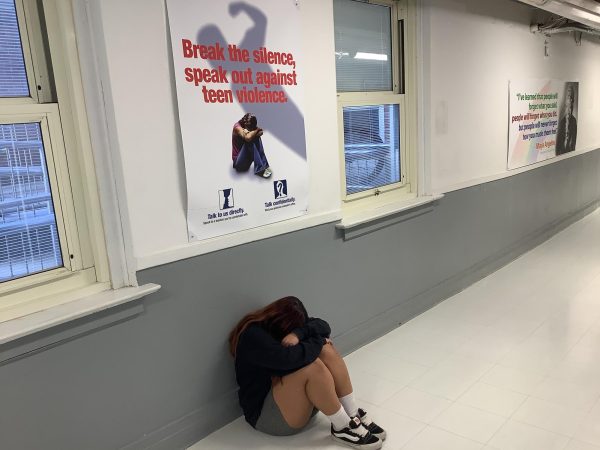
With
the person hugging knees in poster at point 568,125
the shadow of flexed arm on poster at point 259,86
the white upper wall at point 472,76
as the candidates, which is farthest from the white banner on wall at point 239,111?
the person hugging knees in poster at point 568,125

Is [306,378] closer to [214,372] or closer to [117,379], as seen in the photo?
[214,372]

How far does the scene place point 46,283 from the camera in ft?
6.68

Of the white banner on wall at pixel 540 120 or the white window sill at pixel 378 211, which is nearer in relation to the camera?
the white window sill at pixel 378 211

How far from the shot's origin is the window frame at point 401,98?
11.6 ft

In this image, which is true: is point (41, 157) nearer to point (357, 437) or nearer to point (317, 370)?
point (317, 370)

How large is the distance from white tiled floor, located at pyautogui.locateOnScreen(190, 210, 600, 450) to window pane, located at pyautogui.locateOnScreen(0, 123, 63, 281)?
1163mm

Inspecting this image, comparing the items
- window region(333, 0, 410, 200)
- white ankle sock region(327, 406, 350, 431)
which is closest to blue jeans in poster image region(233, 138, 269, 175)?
window region(333, 0, 410, 200)

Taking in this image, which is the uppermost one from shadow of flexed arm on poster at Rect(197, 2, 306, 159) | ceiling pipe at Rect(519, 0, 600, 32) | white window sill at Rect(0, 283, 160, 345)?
ceiling pipe at Rect(519, 0, 600, 32)

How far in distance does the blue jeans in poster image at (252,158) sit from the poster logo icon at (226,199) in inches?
4.8

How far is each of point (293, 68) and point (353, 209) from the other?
109 cm

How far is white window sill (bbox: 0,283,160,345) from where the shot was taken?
1.82 metres

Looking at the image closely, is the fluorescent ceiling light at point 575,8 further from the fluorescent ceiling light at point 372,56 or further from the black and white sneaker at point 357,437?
the black and white sneaker at point 357,437

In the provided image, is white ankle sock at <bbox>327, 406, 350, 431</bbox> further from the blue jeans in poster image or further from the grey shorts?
the blue jeans in poster image

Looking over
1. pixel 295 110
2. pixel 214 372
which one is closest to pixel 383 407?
pixel 214 372
